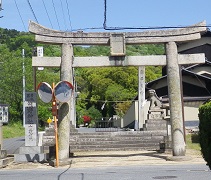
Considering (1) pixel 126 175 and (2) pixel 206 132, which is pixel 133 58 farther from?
(2) pixel 206 132

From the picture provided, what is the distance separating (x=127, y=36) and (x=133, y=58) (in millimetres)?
983

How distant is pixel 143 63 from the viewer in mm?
16875

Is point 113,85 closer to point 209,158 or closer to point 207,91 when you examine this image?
point 207,91

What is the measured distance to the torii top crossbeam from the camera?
16625 mm

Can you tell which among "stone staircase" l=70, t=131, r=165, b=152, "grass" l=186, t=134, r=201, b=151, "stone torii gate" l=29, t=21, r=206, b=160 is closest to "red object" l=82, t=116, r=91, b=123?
"grass" l=186, t=134, r=201, b=151

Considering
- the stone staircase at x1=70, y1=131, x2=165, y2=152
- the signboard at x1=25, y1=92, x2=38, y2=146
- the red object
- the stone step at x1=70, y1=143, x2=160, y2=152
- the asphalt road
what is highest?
the red object

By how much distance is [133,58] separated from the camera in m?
16.9

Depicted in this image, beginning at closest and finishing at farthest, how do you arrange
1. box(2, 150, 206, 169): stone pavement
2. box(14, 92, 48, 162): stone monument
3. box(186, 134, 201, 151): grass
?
box(2, 150, 206, 169): stone pavement, box(14, 92, 48, 162): stone monument, box(186, 134, 201, 151): grass

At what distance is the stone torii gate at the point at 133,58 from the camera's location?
1639 cm

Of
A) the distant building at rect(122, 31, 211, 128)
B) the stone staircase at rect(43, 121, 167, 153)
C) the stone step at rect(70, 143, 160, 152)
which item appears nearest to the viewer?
the stone step at rect(70, 143, 160, 152)

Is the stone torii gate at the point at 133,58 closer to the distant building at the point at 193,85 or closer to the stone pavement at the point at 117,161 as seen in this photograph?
the stone pavement at the point at 117,161

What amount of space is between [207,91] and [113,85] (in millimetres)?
26975

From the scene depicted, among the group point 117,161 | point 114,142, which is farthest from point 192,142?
point 117,161

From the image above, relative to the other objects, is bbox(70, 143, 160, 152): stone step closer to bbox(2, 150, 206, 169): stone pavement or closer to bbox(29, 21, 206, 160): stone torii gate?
bbox(2, 150, 206, 169): stone pavement
